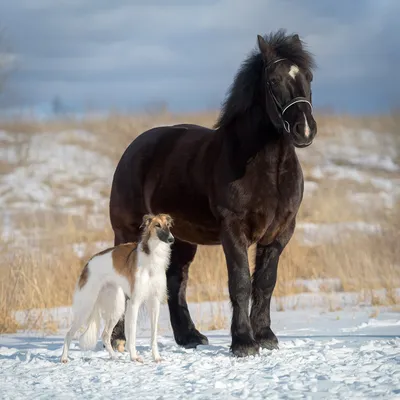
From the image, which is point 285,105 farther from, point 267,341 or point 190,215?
point 267,341

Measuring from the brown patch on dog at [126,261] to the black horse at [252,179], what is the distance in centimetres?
74

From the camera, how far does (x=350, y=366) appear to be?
20.7 feet

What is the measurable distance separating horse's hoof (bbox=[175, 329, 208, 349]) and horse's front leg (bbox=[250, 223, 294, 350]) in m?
0.66

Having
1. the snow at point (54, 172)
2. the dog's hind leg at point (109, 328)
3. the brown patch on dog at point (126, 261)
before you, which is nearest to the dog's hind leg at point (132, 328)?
the brown patch on dog at point (126, 261)

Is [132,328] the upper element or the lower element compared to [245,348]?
upper

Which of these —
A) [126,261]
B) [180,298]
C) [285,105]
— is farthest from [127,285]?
[285,105]

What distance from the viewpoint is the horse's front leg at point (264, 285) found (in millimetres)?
7438

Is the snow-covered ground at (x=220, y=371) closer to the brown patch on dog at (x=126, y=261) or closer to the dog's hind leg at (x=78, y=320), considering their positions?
the dog's hind leg at (x=78, y=320)

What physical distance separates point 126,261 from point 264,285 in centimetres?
120

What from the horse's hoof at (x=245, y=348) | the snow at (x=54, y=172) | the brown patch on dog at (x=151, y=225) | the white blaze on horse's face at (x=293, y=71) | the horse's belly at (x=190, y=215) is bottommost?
the horse's hoof at (x=245, y=348)

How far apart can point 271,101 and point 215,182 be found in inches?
32.5

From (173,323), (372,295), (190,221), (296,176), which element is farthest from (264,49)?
(372,295)

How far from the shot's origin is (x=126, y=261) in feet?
23.2

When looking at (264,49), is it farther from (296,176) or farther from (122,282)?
(122,282)
